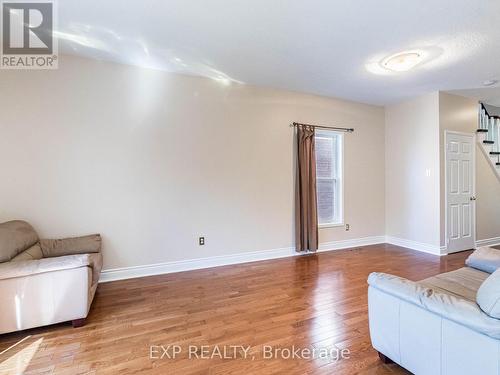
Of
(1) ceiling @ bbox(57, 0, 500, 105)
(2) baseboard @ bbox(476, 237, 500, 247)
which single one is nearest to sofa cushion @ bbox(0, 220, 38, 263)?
(1) ceiling @ bbox(57, 0, 500, 105)

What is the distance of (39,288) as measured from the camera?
80.0 inches

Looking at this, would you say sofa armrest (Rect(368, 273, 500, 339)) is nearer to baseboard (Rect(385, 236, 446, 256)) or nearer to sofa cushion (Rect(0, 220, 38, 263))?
sofa cushion (Rect(0, 220, 38, 263))

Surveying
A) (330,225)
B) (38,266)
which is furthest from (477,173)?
(38,266)

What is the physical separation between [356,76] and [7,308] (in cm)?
450

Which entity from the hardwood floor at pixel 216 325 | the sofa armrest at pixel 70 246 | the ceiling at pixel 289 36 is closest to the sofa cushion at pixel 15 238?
the sofa armrest at pixel 70 246

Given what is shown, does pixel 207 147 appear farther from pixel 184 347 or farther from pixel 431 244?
pixel 431 244

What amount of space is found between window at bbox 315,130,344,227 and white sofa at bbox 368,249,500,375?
2780 millimetres

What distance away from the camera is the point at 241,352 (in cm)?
184

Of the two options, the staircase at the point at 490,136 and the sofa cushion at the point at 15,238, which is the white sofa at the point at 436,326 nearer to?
the sofa cushion at the point at 15,238

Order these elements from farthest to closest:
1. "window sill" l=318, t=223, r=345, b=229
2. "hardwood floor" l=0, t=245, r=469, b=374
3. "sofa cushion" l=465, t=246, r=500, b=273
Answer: "window sill" l=318, t=223, r=345, b=229 → "sofa cushion" l=465, t=246, r=500, b=273 → "hardwood floor" l=0, t=245, r=469, b=374

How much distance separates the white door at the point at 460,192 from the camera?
4.30 metres

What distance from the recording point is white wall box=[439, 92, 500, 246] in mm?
4230

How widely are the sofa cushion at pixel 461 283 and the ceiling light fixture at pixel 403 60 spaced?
7.56 feet

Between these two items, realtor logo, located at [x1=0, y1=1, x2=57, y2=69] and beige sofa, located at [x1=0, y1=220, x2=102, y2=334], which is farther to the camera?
realtor logo, located at [x1=0, y1=1, x2=57, y2=69]
